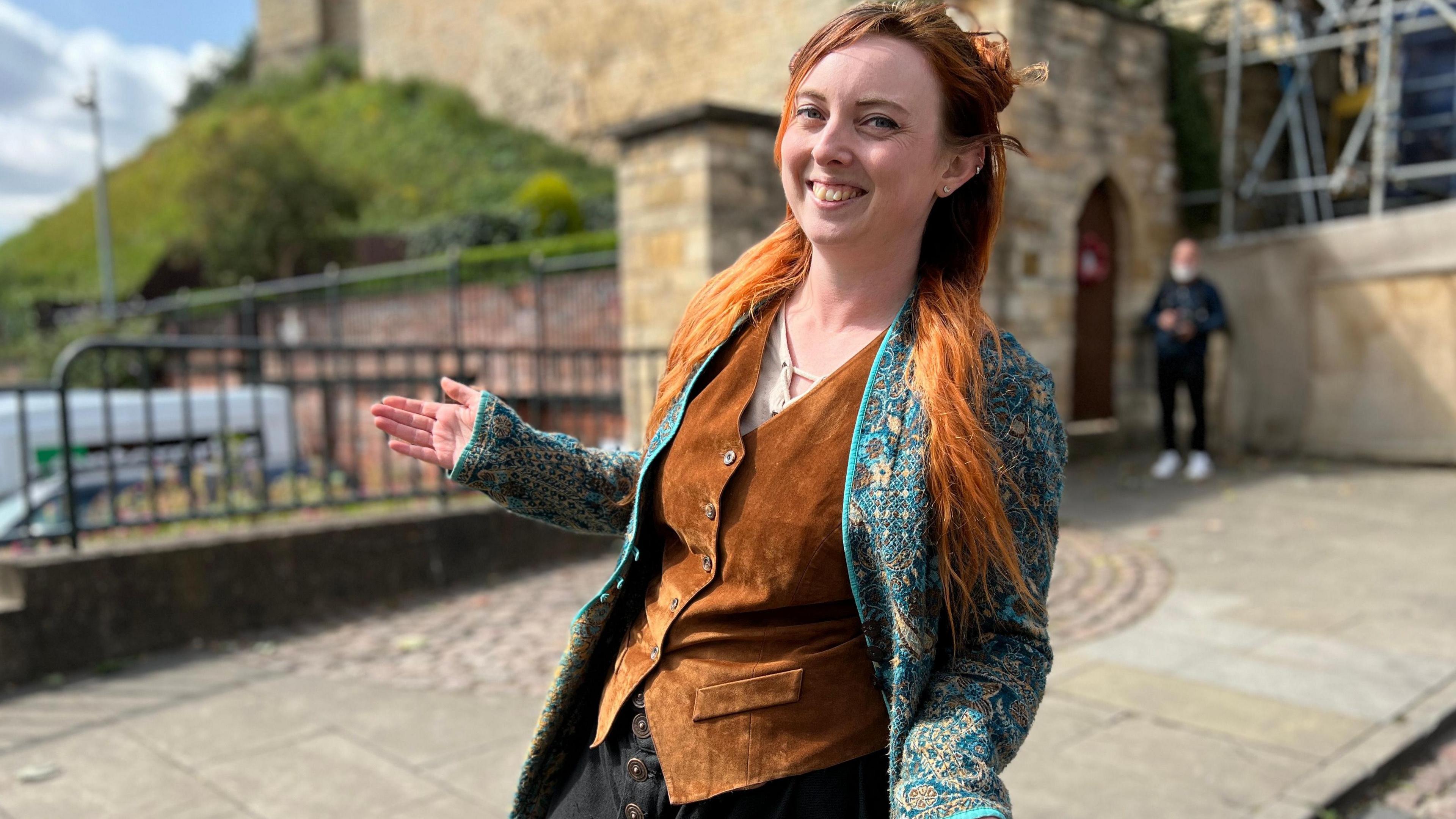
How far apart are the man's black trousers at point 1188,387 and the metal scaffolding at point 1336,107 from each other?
2491mm

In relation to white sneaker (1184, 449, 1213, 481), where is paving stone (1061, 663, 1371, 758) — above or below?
below

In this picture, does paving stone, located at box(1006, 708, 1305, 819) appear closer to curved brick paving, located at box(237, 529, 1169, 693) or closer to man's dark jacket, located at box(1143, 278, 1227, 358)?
curved brick paving, located at box(237, 529, 1169, 693)

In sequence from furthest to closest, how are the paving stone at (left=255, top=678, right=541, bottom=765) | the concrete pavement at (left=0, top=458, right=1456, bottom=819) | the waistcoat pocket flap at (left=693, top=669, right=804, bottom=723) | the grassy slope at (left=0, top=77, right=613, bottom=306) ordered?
the grassy slope at (left=0, top=77, right=613, bottom=306), the paving stone at (left=255, top=678, right=541, bottom=765), the concrete pavement at (left=0, top=458, right=1456, bottom=819), the waistcoat pocket flap at (left=693, top=669, right=804, bottom=723)

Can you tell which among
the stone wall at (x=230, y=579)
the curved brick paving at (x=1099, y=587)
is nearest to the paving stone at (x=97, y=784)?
the stone wall at (x=230, y=579)

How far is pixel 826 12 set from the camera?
71.3ft

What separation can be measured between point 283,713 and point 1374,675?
181 inches

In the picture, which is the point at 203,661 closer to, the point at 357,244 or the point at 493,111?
the point at 357,244

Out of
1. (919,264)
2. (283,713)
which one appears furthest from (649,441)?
(283,713)

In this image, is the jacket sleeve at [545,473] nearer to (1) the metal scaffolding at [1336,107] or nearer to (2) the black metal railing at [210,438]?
(2) the black metal railing at [210,438]

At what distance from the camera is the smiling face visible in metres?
1.46

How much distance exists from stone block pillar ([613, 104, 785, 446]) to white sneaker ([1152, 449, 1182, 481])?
415cm

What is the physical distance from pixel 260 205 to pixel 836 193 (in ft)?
85.9

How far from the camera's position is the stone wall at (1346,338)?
9500 mm

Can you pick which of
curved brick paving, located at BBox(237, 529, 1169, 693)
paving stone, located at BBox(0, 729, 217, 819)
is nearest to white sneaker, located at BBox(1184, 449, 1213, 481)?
curved brick paving, located at BBox(237, 529, 1169, 693)
